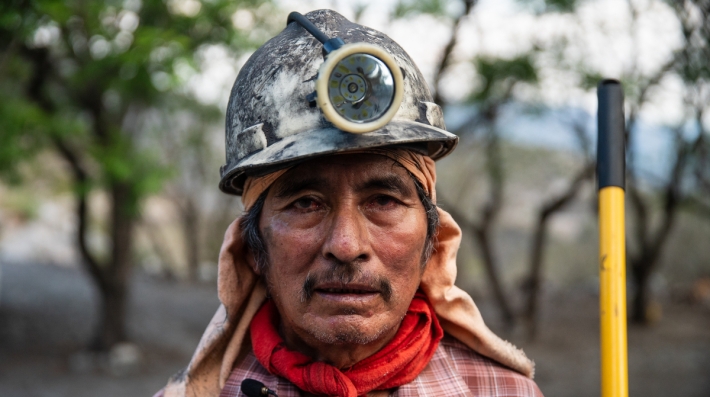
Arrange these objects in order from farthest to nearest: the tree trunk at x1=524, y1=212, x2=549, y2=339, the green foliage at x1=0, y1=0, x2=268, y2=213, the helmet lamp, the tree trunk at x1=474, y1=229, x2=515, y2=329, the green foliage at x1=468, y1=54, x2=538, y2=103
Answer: the tree trunk at x1=474, y1=229, x2=515, y2=329, the tree trunk at x1=524, y1=212, x2=549, y2=339, the green foliage at x1=468, y1=54, x2=538, y2=103, the green foliage at x1=0, y1=0, x2=268, y2=213, the helmet lamp

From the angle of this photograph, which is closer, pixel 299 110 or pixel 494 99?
pixel 299 110

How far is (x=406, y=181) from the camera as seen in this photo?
1889mm

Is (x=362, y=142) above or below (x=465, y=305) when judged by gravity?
above

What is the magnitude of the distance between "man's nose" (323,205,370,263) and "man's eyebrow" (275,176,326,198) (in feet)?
0.32

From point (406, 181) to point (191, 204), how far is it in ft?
46.8

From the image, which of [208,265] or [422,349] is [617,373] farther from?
[208,265]

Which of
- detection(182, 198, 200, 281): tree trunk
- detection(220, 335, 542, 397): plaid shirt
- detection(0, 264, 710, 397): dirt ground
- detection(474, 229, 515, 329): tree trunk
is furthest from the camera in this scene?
detection(182, 198, 200, 281): tree trunk

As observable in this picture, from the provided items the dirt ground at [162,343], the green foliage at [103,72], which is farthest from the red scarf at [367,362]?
the dirt ground at [162,343]

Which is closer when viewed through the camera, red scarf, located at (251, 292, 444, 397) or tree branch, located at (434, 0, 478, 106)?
red scarf, located at (251, 292, 444, 397)

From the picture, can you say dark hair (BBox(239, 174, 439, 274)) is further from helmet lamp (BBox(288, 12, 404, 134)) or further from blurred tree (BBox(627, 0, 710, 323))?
blurred tree (BBox(627, 0, 710, 323))

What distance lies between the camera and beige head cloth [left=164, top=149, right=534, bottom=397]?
2033 millimetres

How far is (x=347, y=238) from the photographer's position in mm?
1730

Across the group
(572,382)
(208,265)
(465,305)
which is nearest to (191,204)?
(208,265)

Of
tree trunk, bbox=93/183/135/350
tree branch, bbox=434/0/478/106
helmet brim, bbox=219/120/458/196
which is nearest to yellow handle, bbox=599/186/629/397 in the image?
helmet brim, bbox=219/120/458/196
